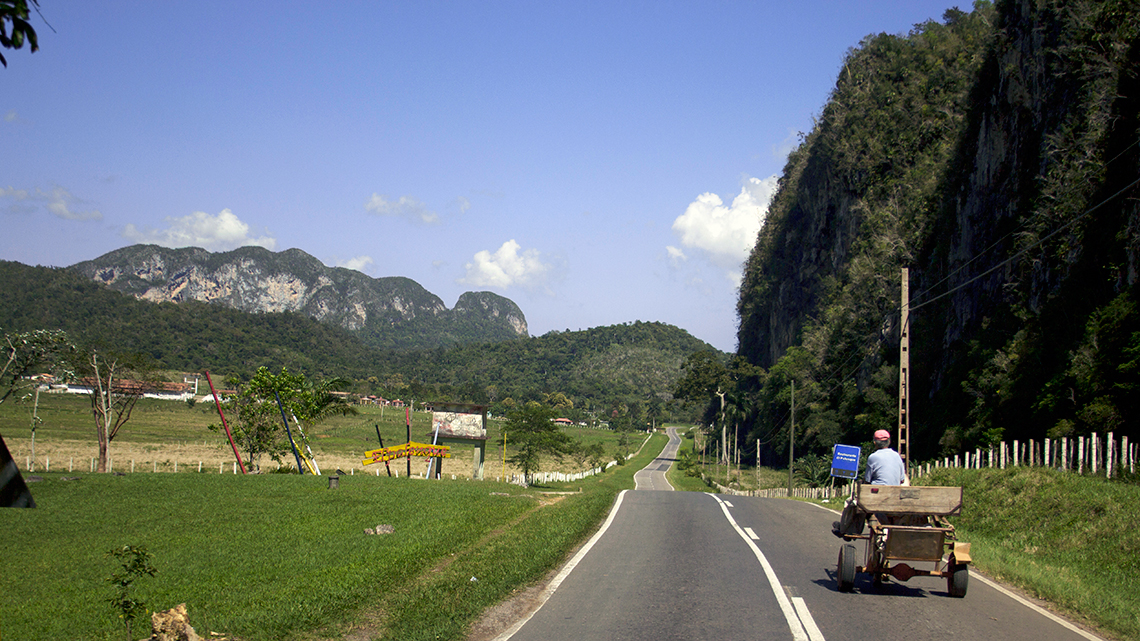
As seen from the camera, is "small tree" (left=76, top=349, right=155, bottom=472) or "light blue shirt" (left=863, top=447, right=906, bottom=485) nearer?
"light blue shirt" (left=863, top=447, right=906, bottom=485)

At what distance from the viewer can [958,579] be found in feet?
29.7

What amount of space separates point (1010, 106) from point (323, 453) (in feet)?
218

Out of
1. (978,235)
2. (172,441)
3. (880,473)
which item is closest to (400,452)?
(880,473)

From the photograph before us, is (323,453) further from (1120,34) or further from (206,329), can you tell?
(206,329)

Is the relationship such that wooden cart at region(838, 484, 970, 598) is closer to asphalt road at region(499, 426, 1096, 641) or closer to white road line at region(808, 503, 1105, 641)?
asphalt road at region(499, 426, 1096, 641)

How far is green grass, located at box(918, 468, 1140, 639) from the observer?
923cm

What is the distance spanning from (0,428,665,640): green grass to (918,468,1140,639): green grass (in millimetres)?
6927

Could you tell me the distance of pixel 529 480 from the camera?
4719 cm

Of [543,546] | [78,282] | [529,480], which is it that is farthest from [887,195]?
[78,282]

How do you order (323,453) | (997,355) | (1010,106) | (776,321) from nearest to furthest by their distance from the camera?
1. (997,355)
2. (1010,106)
3. (323,453)
4. (776,321)

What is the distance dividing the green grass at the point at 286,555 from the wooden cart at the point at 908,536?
14.9 ft

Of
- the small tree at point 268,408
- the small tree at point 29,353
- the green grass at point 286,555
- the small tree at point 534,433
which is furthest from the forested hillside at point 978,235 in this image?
the small tree at point 29,353

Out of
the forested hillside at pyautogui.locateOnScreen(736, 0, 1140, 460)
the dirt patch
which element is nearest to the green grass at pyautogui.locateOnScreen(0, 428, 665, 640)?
the dirt patch

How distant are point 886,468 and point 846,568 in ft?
5.29
